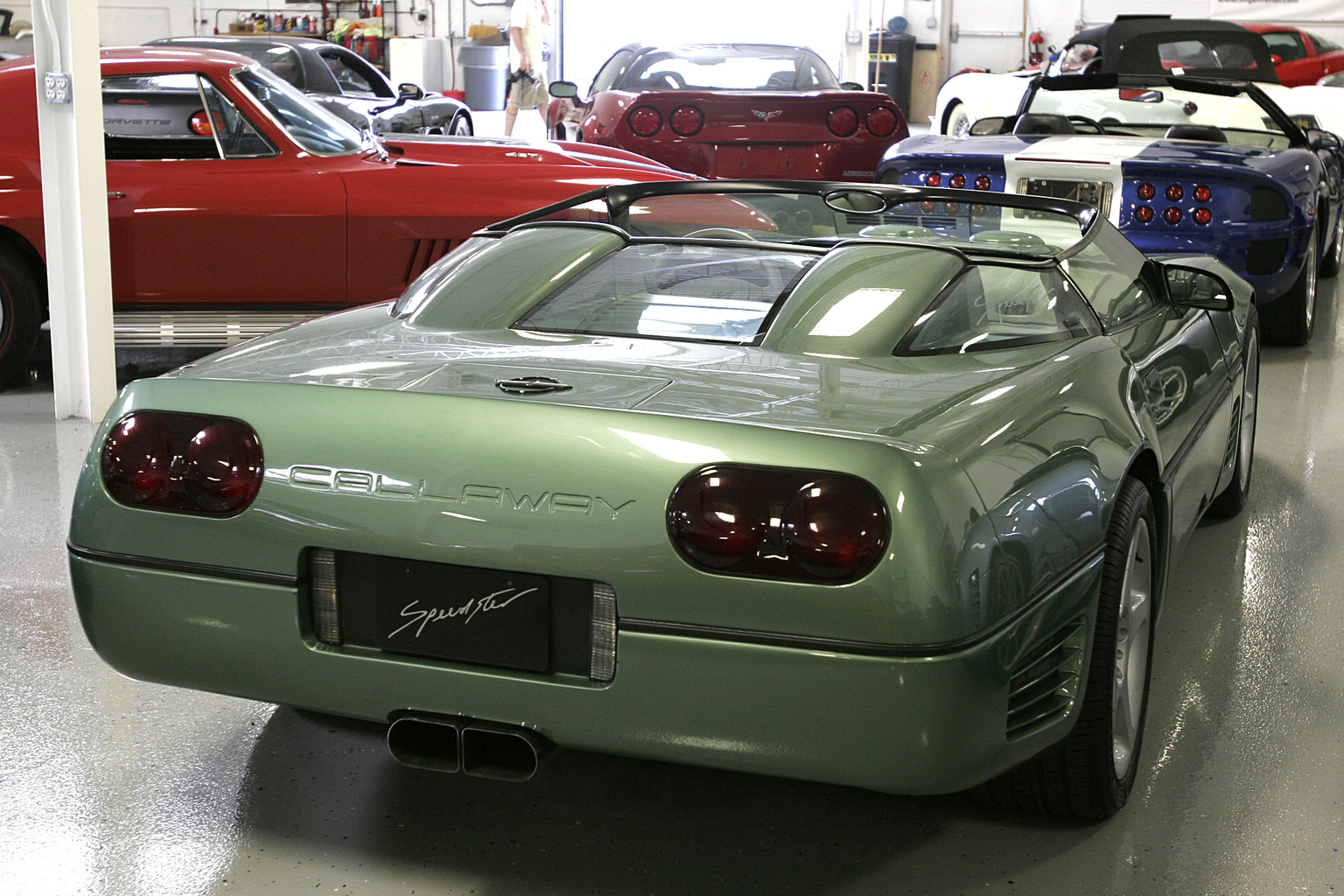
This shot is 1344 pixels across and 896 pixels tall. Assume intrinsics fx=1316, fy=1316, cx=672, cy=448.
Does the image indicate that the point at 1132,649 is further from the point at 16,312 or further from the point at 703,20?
the point at 703,20

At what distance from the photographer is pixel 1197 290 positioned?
2.87 m

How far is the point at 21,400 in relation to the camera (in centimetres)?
524

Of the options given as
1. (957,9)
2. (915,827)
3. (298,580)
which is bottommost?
(915,827)

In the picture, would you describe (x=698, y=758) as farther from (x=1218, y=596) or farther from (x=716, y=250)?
(x=1218, y=596)

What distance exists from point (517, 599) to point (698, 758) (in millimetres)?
308

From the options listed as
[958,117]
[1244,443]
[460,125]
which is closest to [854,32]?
[958,117]

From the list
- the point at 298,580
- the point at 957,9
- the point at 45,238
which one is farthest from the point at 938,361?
the point at 957,9

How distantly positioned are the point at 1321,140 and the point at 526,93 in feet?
24.9

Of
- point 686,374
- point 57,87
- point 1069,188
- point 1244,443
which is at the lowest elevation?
point 1244,443

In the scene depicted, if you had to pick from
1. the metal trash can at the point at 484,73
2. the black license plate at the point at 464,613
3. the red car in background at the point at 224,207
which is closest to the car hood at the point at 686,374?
the black license plate at the point at 464,613

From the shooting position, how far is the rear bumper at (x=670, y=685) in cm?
159

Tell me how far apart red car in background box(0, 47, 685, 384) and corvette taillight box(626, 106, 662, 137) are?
1.70m

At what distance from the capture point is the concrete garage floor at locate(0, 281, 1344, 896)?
1.98 metres

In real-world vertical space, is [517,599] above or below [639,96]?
below
